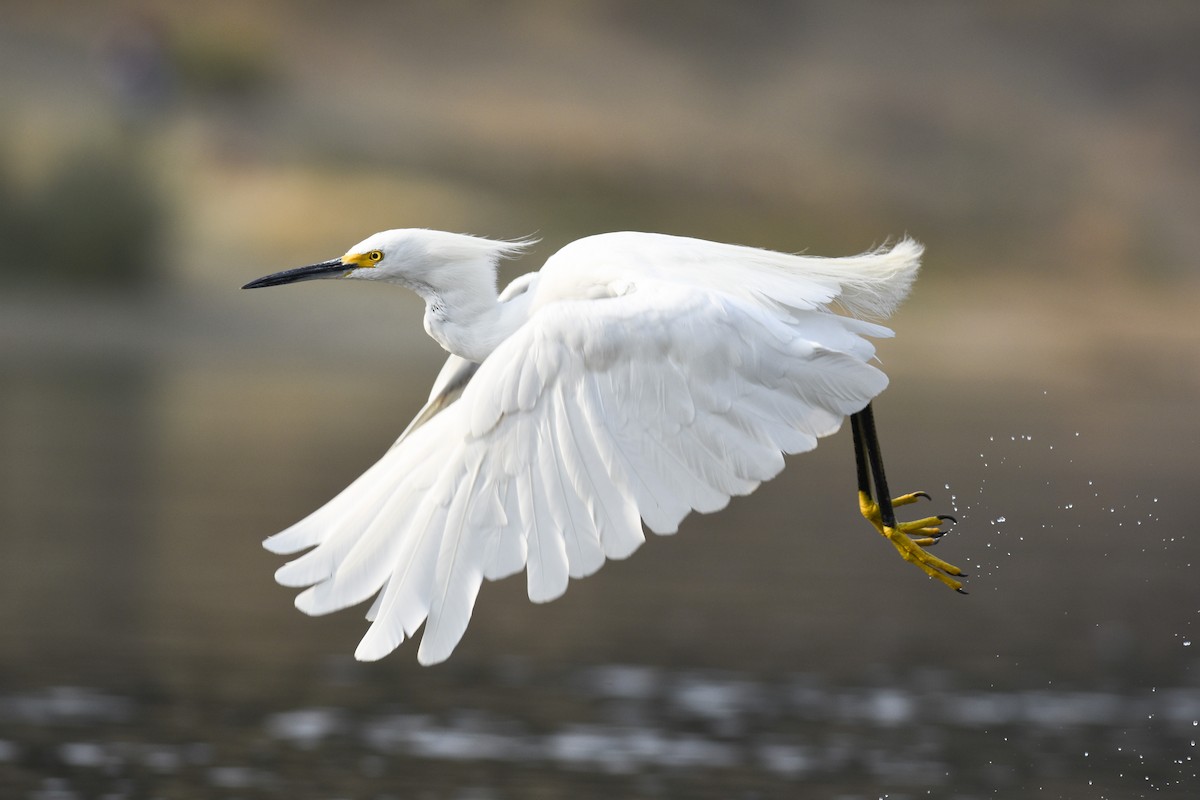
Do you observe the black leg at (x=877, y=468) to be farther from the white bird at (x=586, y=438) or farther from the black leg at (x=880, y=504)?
the white bird at (x=586, y=438)

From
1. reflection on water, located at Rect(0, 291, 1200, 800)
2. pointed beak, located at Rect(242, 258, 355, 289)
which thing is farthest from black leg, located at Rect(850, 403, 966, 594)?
pointed beak, located at Rect(242, 258, 355, 289)

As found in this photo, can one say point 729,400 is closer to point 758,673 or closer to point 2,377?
point 758,673

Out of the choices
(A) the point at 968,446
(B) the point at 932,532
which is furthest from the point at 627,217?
(B) the point at 932,532

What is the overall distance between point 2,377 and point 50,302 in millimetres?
9963

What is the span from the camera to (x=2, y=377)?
28.5 metres

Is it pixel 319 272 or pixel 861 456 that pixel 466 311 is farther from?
pixel 861 456

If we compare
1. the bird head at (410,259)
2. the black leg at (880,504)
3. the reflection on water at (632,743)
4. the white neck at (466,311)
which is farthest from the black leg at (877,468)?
the reflection on water at (632,743)

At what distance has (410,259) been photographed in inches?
303

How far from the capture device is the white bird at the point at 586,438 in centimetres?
618

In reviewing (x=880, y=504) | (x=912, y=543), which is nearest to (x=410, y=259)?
(x=880, y=504)

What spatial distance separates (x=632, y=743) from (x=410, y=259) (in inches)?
145

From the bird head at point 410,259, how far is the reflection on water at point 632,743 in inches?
108

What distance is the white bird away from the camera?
6.18 metres

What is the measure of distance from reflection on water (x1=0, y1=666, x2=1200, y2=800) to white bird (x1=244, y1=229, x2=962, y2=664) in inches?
119
